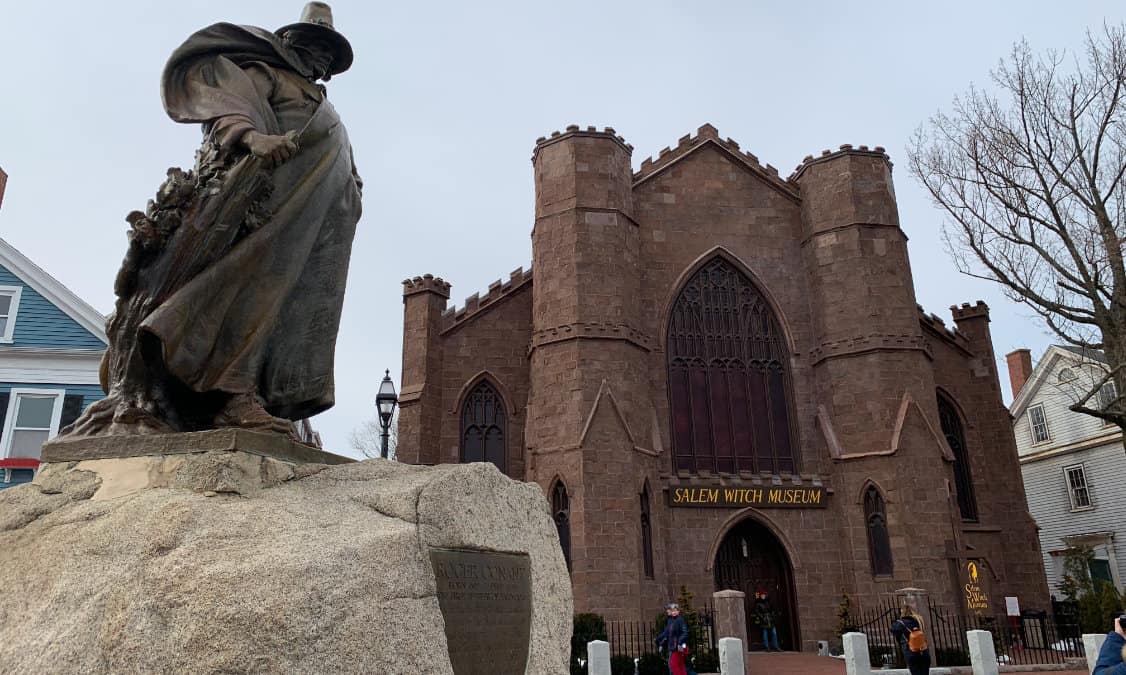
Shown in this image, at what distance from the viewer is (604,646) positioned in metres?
12.7

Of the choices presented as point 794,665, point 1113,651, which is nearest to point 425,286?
point 794,665

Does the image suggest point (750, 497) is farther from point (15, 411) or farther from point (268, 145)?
point (268, 145)

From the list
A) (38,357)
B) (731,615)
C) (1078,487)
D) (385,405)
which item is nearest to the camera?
(385,405)

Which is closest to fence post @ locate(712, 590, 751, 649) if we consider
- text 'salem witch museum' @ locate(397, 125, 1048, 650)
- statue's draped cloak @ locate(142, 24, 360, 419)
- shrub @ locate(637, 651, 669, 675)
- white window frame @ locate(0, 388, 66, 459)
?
shrub @ locate(637, 651, 669, 675)

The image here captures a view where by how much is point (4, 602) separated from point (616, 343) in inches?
764

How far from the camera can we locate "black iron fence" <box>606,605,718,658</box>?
18.5 metres

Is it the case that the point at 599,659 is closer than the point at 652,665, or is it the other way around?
the point at 599,659

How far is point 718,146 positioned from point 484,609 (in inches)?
982

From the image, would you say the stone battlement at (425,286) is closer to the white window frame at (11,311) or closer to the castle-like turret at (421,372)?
the castle-like turret at (421,372)

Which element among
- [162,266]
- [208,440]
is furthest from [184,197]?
[208,440]

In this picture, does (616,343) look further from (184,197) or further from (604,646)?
(184,197)

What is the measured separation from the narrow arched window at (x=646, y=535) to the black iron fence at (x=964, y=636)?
5.31 meters

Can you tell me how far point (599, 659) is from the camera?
41.4 ft

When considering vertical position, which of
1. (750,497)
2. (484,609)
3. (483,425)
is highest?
(483,425)
